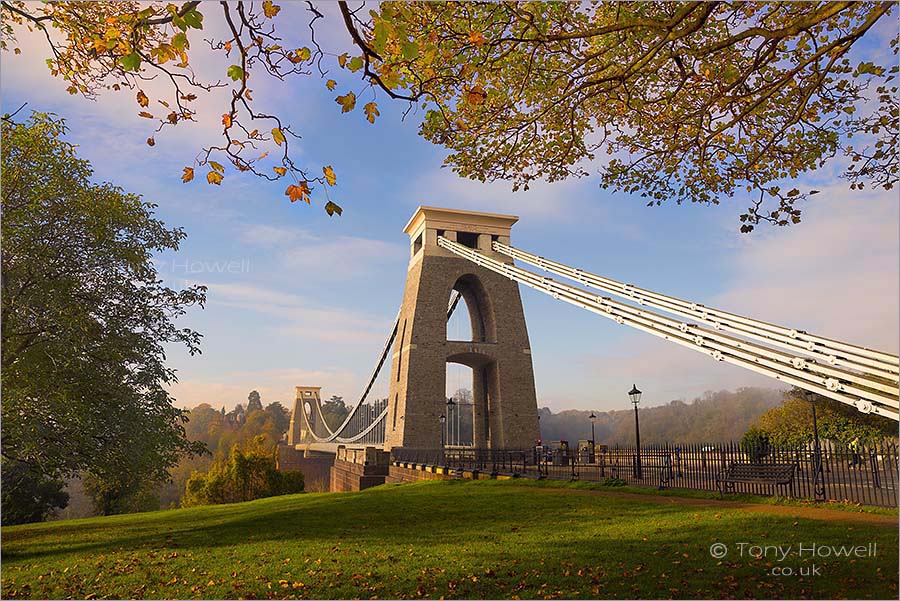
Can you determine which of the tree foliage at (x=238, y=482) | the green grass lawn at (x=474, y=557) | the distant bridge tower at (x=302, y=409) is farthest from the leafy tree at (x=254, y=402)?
the green grass lawn at (x=474, y=557)

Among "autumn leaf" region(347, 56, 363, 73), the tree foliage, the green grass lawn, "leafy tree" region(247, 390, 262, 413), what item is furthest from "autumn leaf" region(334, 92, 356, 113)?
"leafy tree" region(247, 390, 262, 413)

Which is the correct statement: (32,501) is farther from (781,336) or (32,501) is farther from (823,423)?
(823,423)

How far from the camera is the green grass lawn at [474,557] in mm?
7445

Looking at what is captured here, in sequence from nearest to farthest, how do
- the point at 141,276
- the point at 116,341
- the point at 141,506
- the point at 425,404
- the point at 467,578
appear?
the point at 467,578 → the point at 116,341 → the point at 141,276 → the point at 425,404 → the point at 141,506

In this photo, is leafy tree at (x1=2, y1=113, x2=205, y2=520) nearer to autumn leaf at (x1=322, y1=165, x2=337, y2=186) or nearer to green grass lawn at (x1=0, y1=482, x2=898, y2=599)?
green grass lawn at (x1=0, y1=482, x2=898, y2=599)

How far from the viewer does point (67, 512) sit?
55.2 metres

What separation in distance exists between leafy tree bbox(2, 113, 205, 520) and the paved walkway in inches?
407

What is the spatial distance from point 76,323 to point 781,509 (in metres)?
13.5

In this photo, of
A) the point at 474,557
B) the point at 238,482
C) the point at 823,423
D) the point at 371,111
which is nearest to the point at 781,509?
the point at 474,557

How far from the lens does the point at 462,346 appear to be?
1439 inches

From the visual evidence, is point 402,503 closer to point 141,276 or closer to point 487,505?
point 487,505

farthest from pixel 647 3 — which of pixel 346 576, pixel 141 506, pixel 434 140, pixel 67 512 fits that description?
pixel 67 512

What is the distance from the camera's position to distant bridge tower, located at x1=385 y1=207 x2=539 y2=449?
115 ft

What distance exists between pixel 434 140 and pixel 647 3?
3228 mm
